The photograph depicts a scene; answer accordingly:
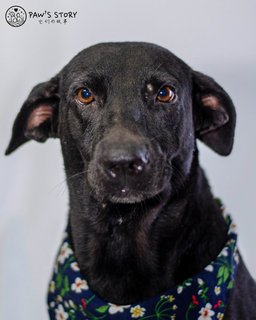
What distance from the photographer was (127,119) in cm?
180

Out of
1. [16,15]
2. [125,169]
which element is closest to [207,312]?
[125,169]

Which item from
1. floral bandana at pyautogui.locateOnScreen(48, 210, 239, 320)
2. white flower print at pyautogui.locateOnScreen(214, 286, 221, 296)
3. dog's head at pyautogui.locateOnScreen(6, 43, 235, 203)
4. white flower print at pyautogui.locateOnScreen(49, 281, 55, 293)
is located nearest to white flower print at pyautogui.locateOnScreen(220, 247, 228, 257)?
floral bandana at pyautogui.locateOnScreen(48, 210, 239, 320)

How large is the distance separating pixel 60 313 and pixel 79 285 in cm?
15

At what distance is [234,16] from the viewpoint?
2.27 metres

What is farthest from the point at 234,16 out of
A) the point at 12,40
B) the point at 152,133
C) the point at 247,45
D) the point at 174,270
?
the point at 174,270

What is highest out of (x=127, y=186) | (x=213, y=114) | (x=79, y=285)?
(x=213, y=114)

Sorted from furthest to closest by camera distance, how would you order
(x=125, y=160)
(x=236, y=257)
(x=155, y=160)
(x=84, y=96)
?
(x=236, y=257), (x=84, y=96), (x=155, y=160), (x=125, y=160)

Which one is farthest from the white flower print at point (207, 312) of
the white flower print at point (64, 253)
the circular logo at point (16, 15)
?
the circular logo at point (16, 15)

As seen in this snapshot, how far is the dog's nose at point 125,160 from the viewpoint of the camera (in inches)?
65.1

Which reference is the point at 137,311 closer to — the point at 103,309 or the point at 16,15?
the point at 103,309

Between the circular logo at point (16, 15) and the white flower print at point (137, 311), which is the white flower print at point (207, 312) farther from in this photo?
the circular logo at point (16, 15)

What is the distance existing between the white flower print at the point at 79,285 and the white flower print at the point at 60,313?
11 cm

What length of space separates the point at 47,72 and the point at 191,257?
95 centimetres

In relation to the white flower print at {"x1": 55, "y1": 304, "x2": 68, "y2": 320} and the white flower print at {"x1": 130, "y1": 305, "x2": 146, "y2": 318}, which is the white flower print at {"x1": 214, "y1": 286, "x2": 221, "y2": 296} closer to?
the white flower print at {"x1": 130, "y1": 305, "x2": 146, "y2": 318}
